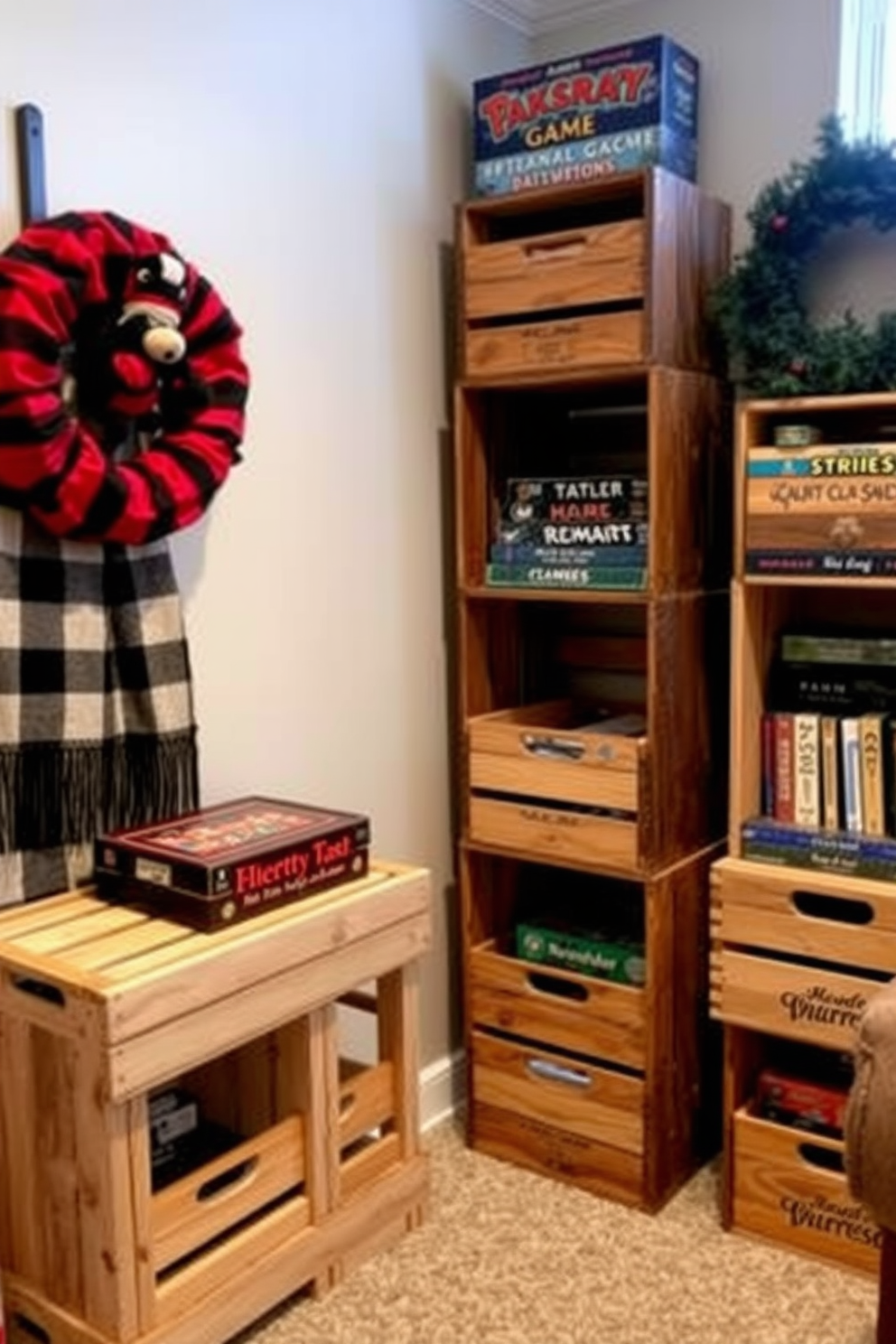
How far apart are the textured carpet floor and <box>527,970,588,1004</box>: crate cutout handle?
1.19ft

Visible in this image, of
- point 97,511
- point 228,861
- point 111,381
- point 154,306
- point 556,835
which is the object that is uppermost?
point 154,306

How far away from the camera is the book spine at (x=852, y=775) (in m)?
2.08

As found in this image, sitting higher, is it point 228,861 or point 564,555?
point 564,555

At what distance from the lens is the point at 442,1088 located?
2562 mm

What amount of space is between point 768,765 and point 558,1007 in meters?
0.60

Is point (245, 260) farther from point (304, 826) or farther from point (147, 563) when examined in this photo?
point (304, 826)

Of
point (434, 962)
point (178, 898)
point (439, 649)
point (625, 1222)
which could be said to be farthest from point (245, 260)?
point (625, 1222)

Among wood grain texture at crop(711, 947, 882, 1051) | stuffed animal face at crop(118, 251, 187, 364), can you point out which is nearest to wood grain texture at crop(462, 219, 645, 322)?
stuffed animal face at crop(118, 251, 187, 364)

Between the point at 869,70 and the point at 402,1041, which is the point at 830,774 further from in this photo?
the point at 869,70

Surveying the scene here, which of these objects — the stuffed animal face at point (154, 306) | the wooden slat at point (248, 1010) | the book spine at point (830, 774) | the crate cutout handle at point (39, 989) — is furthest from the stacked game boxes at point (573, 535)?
the crate cutout handle at point (39, 989)

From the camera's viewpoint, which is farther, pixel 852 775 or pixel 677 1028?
pixel 677 1028

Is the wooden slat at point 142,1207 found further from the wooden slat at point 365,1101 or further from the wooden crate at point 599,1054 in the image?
the wooden crate at point 599,1054

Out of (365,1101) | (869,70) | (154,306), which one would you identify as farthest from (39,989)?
(869,70)

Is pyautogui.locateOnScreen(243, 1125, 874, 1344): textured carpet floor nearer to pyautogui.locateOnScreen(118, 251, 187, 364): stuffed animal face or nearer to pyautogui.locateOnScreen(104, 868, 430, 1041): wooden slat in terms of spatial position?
pyautogui.locateOnScreen(104, 868, 430, 1041): wooden slat
